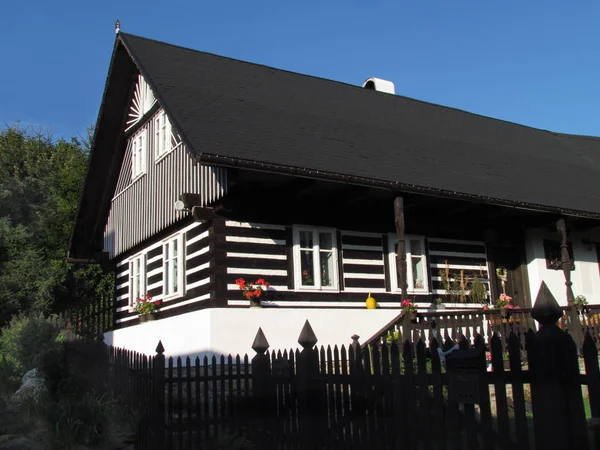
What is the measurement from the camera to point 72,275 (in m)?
26.7

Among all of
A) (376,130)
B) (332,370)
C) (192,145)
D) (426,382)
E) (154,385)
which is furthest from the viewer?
(376,130)

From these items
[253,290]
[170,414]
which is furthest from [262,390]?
[253,290]

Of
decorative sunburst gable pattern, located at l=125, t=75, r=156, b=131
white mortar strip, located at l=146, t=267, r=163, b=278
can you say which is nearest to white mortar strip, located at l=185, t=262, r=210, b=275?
white mortar strip, located at l=146, t=267, r=163, b=278

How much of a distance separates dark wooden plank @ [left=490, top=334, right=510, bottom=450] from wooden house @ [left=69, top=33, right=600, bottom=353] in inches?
328

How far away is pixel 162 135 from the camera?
55.1 ft

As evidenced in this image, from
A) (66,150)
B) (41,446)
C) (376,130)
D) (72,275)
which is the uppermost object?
(66,150)

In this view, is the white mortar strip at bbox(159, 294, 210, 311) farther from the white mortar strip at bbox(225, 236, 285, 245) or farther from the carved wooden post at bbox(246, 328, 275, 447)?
the carved wooden post at bbox(246, 328, 275, 447)

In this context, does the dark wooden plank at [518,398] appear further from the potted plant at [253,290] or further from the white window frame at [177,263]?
the white window frame at [177,263]

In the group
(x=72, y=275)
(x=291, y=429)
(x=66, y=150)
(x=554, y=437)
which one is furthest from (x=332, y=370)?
(x=66, y=150)

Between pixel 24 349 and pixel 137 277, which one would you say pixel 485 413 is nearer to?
pixel 24 349

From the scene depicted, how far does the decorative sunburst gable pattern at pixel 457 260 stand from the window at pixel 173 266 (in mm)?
6318

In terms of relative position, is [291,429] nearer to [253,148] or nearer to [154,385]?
[154,385]

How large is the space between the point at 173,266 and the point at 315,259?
145 inches

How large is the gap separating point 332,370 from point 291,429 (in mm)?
956
